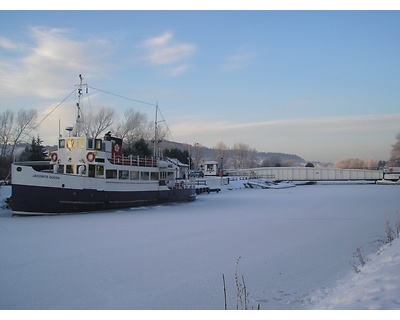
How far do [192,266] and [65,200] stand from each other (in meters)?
15.0

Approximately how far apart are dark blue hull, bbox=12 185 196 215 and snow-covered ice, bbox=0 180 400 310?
4984mm

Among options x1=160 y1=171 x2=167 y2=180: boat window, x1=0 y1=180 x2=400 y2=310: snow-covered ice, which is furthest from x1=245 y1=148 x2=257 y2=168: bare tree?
x1=0 y1=180 x2=400 y2=310: snow-covered ice

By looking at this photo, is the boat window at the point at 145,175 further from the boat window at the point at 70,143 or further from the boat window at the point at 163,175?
the boat window at the point at 70,143

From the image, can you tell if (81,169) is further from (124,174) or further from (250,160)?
(250,160)

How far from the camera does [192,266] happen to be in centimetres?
945

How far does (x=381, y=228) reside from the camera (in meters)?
15.5

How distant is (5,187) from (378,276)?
30.4 meters

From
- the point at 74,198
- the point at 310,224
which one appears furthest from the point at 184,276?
the point at 74,198

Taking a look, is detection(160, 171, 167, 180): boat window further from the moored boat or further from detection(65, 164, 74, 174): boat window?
detection(65, 164, 74, 174): boat window

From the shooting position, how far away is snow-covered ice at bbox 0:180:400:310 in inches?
266

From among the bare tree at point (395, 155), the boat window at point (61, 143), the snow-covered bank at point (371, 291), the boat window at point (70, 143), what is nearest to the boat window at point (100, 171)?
the boat window at point (70, 143)

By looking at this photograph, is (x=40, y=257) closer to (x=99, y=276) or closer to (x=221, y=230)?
(x=99, y=276)

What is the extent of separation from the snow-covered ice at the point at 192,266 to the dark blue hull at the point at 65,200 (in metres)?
4.98

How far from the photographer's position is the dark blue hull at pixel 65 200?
2102 centimetres
